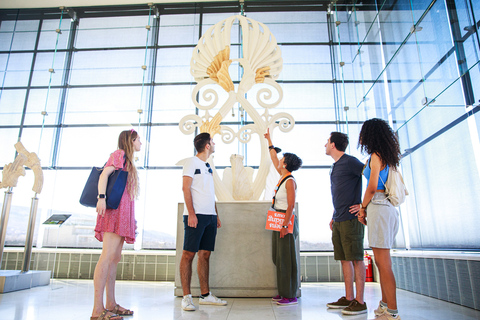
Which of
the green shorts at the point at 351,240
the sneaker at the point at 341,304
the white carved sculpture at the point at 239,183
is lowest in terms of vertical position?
the sneaker at the point at 341,304

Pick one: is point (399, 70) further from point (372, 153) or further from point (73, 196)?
point (73, 196)

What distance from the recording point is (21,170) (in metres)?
4.11

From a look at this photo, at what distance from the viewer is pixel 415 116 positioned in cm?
306

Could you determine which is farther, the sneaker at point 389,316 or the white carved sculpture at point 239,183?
the white carved sculpture at point 239,183

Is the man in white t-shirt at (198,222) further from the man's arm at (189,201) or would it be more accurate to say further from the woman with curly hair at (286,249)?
the woman with curly hair at (286,249)

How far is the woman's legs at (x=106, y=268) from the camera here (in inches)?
67.0

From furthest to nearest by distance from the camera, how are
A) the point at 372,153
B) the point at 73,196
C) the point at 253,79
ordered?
the point at 73,196
the point at 253,79
the point at 372,153

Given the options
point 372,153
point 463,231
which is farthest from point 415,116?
point 372,153

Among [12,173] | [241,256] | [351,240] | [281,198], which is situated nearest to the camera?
[351,240]

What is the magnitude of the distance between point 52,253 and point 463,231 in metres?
5.14

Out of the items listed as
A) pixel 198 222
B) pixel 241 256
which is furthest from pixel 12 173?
pixel 241 256

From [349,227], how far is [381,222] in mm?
381

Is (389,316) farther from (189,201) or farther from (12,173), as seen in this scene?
(12,173)

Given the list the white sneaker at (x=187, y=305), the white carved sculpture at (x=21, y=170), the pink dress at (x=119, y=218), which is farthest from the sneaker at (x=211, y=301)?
the white carved sculpture at (x=21, y=170)
